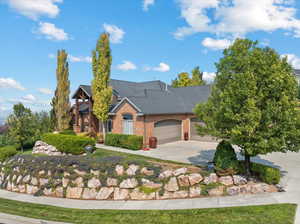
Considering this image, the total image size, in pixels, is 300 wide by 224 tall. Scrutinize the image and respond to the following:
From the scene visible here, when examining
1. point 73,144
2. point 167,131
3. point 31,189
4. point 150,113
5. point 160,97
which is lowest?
point 31,189

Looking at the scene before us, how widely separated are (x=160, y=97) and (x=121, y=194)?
14356mm

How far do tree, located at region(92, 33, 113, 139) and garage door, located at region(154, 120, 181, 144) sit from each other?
17.9 feet

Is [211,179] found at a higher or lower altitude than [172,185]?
higher

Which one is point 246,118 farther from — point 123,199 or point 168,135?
point 168,135

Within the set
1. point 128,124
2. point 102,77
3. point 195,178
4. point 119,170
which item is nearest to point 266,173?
point 195,178

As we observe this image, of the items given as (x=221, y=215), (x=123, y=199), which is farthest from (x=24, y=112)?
→ (x=221, y=215)

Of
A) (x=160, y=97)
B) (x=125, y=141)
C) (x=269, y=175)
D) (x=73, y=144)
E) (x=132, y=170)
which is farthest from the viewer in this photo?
(x=160, y=97)

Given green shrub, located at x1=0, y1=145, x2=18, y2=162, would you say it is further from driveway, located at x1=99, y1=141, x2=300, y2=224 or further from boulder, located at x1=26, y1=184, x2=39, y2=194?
driveway, located at x1=99, y1=141, x2=300, y2=224

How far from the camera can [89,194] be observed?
9305 millimetres

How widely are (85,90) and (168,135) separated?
11.1 meters

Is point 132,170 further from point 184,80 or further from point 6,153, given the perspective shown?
point 184,80

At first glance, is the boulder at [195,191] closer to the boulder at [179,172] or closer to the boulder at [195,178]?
the boulder at [195,178]

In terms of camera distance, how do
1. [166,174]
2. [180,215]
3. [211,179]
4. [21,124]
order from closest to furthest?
[180,215], [211,179], [166,174], [21,124]

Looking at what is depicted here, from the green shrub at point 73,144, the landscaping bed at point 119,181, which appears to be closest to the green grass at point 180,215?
the landscaping bed at point 119,181
